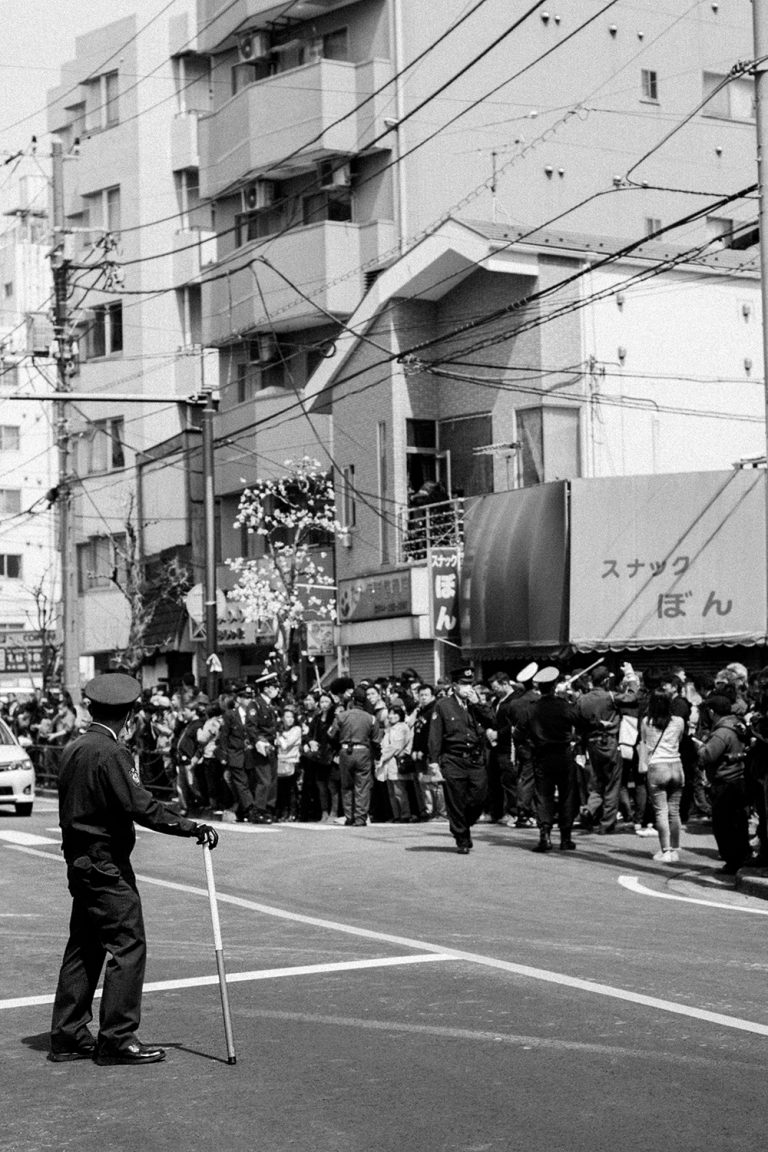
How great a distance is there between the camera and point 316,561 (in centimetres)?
3834

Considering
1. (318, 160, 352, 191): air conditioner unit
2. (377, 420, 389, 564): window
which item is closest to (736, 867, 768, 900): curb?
(377, 420, 389, 564): window

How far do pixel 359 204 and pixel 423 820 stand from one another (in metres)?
20.8

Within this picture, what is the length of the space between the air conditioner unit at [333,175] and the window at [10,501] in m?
38.3

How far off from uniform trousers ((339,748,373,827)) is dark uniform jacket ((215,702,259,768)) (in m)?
1.73

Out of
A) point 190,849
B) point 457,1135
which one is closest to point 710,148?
point 190,849

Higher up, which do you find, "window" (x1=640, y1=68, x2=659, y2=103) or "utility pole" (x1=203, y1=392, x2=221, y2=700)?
"window" (x1=640, y1=68, x2=659, y2=103)

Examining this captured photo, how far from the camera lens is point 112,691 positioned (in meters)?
8.41

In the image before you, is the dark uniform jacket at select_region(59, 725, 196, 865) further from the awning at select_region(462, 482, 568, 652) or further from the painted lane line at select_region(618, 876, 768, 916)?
the awning at select_region(462, 482, 568, 652)

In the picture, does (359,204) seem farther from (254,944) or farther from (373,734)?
(254,944)

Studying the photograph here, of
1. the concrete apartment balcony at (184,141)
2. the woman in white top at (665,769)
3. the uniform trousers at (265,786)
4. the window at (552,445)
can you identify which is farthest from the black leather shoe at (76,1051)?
the concrete apartment balcony at (184,141)

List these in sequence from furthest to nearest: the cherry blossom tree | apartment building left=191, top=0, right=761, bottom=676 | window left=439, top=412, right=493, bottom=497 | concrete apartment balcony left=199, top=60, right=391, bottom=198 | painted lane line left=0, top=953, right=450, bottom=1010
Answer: concrete apartment balcony left=199, top=60, right=391, bottom=198 < the cherry blossom tree < window left=439, top=412, right=493, bottom=497 < apartment building left=191, top=0, right=761, bottom=676 < painted lane line left=0, top=953, right=450, bottom=1010

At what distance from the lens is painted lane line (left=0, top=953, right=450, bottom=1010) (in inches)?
387

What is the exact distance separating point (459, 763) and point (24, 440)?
6332 centimetres

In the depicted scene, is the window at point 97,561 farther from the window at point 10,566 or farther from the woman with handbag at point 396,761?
the woman with handbag at point 396,761
